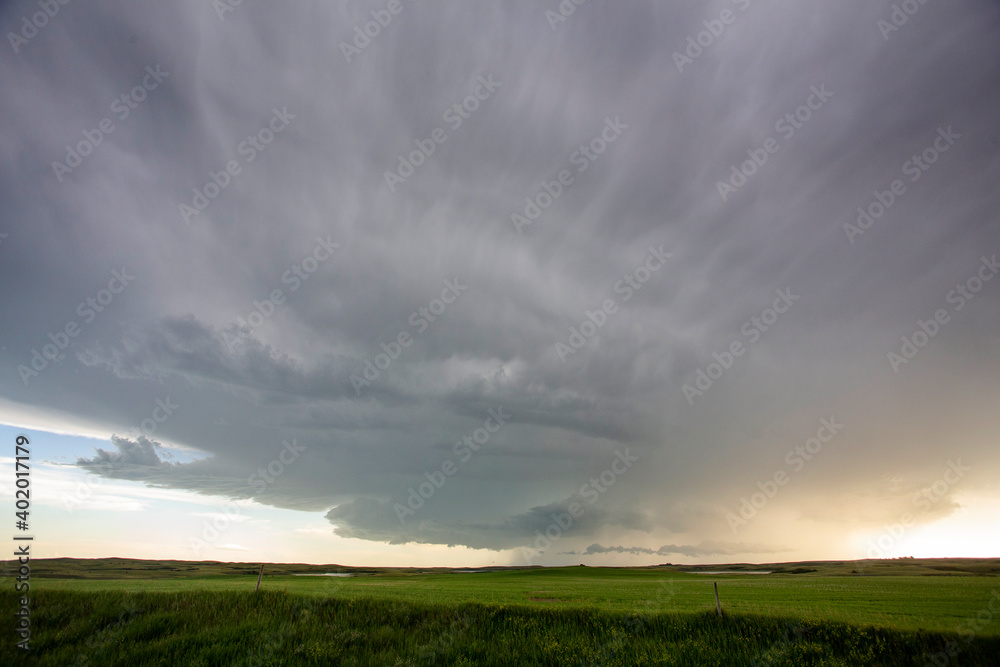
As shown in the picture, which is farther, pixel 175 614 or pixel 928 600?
pixel 928 600

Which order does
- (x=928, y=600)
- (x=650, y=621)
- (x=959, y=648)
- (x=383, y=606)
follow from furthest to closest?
(x=928, y=600) < (x=383, y=606) < (x=650, y=621) < (x=959, y=648)

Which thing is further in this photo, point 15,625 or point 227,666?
point 15,625

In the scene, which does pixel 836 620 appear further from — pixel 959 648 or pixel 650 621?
pixel 650 621

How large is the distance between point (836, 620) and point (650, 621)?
7115 millimetres

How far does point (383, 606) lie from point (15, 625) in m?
14.6

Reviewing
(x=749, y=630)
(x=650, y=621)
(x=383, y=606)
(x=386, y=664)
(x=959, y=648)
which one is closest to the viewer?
(x=959, y=648)

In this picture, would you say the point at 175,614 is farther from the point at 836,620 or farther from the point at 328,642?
the point at 836,620

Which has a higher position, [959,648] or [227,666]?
[959,648]

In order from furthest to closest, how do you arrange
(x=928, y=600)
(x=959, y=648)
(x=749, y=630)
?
1. (x=928, y=600)
2. (x=749, y=630)
3. (x=959, y=648)

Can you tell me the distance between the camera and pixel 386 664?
16.5 metres

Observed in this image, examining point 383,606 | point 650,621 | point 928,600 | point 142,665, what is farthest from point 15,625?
point 928,600

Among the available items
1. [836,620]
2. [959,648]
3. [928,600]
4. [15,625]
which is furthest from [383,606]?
[928,600]

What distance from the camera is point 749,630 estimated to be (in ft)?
58.2

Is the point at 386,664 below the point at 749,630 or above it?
below
